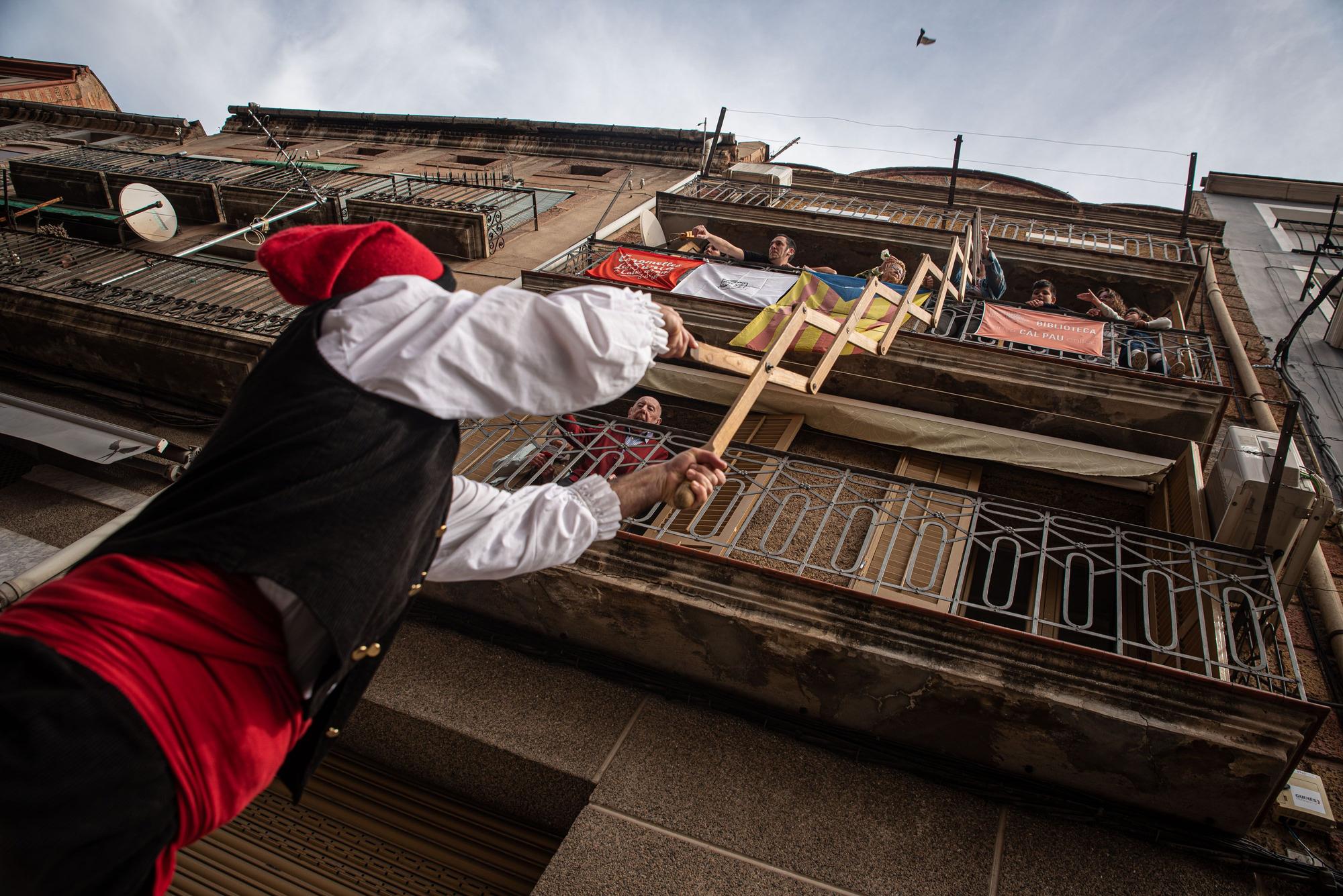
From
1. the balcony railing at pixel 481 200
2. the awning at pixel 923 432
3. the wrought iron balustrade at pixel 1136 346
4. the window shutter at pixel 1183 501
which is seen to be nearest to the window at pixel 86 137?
the balcony railing at pixel 481 200

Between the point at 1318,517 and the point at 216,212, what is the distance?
1562 cm

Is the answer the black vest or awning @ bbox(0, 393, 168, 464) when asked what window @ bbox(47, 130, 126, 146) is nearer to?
awning @ bbox(0, 393, 168, 464)

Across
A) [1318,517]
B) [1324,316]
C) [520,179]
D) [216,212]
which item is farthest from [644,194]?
[1318,517]

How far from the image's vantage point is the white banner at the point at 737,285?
8.12 meters

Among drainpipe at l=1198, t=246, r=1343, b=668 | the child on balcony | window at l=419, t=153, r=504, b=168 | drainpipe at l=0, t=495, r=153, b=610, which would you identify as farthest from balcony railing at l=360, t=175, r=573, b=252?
drainpipe at l=1198, t=246, r=1343, b=668

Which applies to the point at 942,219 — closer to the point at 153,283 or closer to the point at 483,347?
the point at 153,283

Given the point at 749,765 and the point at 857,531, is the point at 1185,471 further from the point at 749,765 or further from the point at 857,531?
the point at 749,765

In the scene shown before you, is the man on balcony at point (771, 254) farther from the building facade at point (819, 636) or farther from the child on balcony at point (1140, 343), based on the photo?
the child on balcony at point (1140, 343)

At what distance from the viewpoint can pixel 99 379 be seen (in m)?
8.23

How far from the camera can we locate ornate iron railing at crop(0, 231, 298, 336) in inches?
314

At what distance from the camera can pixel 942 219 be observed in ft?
40.2

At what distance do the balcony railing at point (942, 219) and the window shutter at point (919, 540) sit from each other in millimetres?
6178

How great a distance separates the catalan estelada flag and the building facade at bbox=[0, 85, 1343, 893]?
6 centimetres

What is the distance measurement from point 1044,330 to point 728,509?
444 cm
